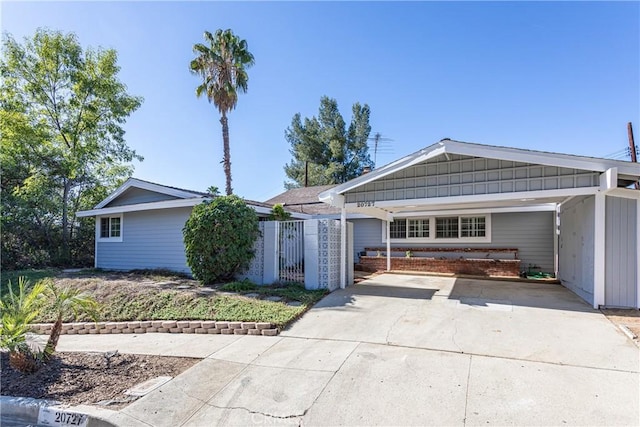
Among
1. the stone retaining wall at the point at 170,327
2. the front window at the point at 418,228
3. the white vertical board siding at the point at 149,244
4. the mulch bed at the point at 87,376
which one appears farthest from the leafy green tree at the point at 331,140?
the mulch bed at the point at 87,376

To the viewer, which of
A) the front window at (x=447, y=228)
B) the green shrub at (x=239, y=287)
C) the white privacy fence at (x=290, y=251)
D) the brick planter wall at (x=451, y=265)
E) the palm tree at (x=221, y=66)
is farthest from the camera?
the palm tree at (x=221, y=66)

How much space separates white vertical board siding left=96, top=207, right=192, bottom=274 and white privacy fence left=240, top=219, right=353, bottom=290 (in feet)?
10.9

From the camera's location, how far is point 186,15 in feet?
33.3

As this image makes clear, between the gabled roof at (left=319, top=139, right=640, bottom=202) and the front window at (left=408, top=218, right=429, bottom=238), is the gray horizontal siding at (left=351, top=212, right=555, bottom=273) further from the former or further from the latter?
the gabled roof at (left=319, top=139, right=640, bottom=202)

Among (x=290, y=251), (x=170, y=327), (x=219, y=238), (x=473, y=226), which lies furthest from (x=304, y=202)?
(x=170, y=327)

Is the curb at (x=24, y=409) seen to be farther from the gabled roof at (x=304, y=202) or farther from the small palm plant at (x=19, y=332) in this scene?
the gabled roof at (x=304, y=202)

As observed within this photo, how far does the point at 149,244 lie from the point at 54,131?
10.3 metres

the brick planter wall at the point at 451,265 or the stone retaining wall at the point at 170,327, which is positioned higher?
the brick planter wall at the point at 451,265

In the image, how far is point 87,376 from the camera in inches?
169

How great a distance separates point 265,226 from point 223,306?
9.93 feet

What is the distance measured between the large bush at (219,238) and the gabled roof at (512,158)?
383 cm

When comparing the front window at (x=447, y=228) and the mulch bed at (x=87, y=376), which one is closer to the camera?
the mulch bed at (x=87, y=376)

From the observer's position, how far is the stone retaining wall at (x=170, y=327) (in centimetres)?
591

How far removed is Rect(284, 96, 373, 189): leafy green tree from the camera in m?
31.0
